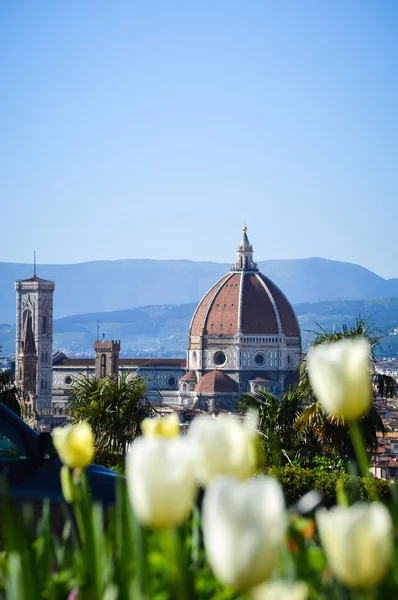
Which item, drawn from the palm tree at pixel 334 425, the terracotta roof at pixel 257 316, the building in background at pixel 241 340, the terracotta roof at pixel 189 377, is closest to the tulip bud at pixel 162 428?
the palm tree at pixel 334 425

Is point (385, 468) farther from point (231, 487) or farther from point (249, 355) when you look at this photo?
point (249, 355)

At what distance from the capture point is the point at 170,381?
118 metres

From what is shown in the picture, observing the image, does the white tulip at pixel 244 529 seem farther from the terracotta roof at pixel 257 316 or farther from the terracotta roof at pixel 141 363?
the terracotta roof at pixel 141 363

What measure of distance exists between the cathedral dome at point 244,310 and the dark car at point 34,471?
107501 millimetres

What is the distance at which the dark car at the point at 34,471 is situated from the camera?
493 cm

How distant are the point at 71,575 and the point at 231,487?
106cm

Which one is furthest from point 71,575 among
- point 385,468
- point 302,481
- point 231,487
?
point 385,468

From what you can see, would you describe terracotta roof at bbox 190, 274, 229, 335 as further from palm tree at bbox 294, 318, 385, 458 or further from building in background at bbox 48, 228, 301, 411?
palm tree at bbox 294, 318, 385, 458

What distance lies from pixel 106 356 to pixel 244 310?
2405 centimetres

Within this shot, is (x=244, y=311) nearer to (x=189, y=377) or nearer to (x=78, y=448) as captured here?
(x=189, y=377)

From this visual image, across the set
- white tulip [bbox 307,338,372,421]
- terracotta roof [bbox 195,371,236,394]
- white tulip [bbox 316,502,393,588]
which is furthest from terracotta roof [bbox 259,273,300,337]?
white tulip [bbox 316,502,393,588]

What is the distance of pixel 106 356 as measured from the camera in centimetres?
9269

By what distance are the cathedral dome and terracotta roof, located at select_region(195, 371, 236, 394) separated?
27.3 ft

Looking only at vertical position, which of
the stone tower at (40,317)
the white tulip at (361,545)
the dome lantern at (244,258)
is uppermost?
the dome lantern at (244,258)
